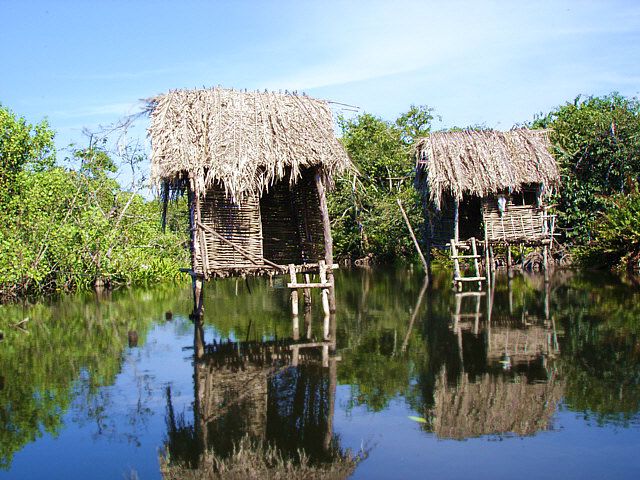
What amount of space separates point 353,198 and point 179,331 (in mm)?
14160

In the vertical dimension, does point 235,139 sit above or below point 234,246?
above

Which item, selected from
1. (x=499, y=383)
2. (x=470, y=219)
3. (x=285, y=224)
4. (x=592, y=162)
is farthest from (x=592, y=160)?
(x=499, y=383)

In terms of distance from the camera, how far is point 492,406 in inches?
254

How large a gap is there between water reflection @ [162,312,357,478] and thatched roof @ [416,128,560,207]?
29.5ft

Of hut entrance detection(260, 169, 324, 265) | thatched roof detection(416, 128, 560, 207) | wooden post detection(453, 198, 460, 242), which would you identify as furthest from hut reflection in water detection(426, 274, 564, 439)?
thatched roof detection(416, 128, 560, 207)

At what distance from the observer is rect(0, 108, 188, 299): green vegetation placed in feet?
54.0

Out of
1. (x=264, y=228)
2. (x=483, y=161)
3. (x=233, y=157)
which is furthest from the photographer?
(x=483, y=161)

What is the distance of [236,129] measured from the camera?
12.1 metres

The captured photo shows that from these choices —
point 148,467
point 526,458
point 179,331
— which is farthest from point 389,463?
point 179,331

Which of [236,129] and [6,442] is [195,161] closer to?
[236,129]

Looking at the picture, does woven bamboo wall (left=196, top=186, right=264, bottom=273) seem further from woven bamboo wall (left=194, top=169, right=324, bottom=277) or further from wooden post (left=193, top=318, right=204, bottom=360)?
wooden post (left=193, top=318, right=204, bottom=360)

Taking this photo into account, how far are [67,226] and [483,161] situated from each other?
1015 cm

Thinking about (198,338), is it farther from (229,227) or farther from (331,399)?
(331,399)

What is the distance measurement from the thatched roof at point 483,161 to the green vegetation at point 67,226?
7828mm
